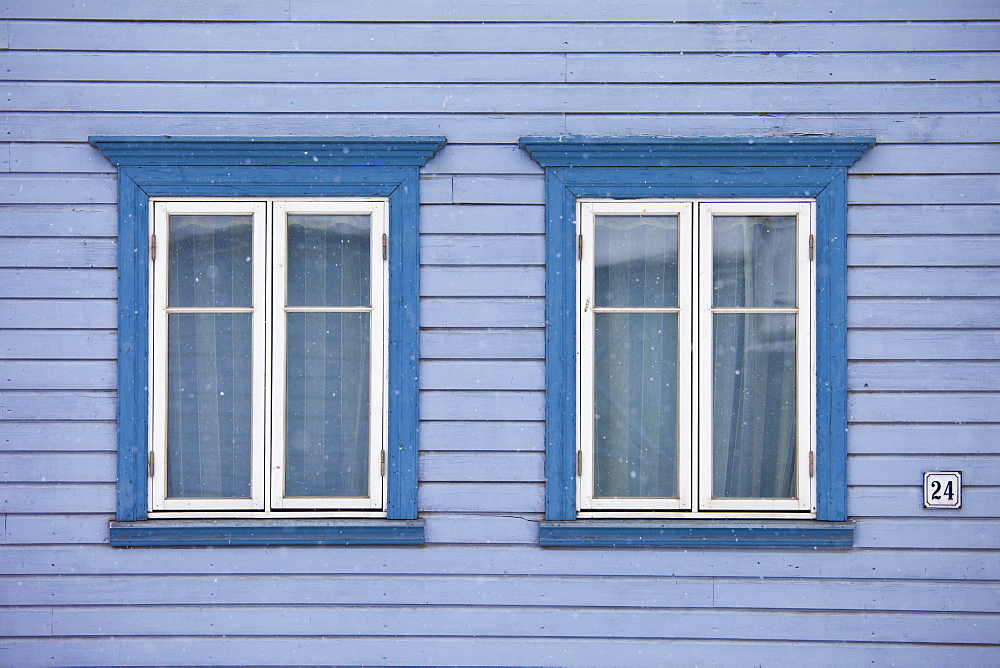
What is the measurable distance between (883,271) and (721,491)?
1.22 m

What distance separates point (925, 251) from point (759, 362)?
88cm

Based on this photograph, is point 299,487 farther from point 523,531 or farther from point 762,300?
point 762,300

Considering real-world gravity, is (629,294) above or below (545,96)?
below

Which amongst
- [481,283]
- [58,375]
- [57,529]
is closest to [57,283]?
[58,375]

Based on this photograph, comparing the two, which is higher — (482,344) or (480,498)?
(482,344)

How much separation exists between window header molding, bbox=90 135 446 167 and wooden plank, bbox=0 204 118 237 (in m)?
0.26

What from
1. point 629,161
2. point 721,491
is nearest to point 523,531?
point 721,491

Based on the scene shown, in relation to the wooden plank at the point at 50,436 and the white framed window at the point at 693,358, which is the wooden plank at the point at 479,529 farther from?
the wooden plank at the point at 50,436

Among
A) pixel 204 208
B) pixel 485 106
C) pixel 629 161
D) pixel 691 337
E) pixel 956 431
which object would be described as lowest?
pixel 956 431

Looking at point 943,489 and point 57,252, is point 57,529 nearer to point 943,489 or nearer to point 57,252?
point 57,252

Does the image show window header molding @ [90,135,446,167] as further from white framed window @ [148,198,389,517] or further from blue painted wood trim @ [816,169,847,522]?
blue painted wood trim @ [816,169,847,522]

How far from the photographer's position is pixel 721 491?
333cm

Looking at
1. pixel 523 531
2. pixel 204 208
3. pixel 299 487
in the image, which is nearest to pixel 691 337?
pixel 523 531

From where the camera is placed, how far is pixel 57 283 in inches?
128
